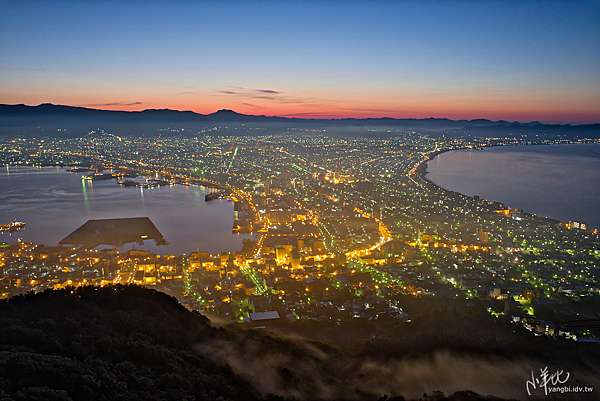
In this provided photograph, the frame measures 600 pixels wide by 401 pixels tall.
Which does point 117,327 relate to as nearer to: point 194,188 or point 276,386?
point 276,386

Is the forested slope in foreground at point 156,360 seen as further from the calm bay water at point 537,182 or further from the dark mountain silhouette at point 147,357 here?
the calm bay water at point 537,182

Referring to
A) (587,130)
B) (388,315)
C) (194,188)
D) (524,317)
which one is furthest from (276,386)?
(587,130)

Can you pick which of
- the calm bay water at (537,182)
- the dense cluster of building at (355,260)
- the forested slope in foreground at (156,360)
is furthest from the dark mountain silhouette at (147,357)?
the calm bay water at (537,182)

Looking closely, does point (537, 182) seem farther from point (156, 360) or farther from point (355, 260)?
point (156, 360)

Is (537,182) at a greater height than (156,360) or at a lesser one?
lesser

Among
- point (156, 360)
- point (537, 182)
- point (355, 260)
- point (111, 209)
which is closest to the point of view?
point (156, 360)

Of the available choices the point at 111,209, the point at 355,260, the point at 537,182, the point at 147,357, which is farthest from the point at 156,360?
the point at 537,182
